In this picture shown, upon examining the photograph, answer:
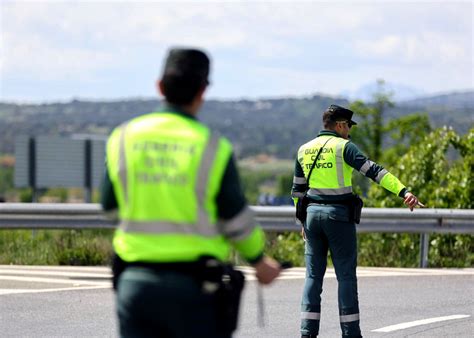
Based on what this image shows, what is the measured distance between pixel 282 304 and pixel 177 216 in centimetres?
654

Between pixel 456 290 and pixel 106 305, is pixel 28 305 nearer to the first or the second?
pixel 106 305

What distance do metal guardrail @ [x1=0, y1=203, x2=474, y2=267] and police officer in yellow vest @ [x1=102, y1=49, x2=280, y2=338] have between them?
939 cm

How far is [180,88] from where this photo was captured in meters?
4.47

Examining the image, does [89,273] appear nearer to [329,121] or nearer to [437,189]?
[329,121]

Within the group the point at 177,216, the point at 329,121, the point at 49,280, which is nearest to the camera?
the point at 177,216

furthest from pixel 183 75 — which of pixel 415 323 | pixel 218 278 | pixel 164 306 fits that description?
pixel 415 323

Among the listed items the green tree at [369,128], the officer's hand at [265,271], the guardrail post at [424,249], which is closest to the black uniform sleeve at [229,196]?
the officer's hand at [265,271]

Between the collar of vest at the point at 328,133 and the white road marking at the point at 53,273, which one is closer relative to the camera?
the collar of vest at the point at 328,133

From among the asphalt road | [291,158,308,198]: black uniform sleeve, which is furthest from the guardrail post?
[291,158,308,198]: black uniform sleeve

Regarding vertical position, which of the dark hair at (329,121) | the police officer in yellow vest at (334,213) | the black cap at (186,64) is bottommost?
the police officer in yellow vest at (334,213)

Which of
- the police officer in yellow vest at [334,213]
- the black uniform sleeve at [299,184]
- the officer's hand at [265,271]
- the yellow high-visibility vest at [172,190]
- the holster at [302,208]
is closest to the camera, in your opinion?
the yellow high-visibility vest at [172,190]

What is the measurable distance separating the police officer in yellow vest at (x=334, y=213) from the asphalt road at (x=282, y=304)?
0.64 meters

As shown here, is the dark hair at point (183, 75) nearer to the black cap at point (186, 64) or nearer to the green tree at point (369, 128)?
the black cap at point (186, 64)

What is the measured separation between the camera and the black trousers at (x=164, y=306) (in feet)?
13.9
